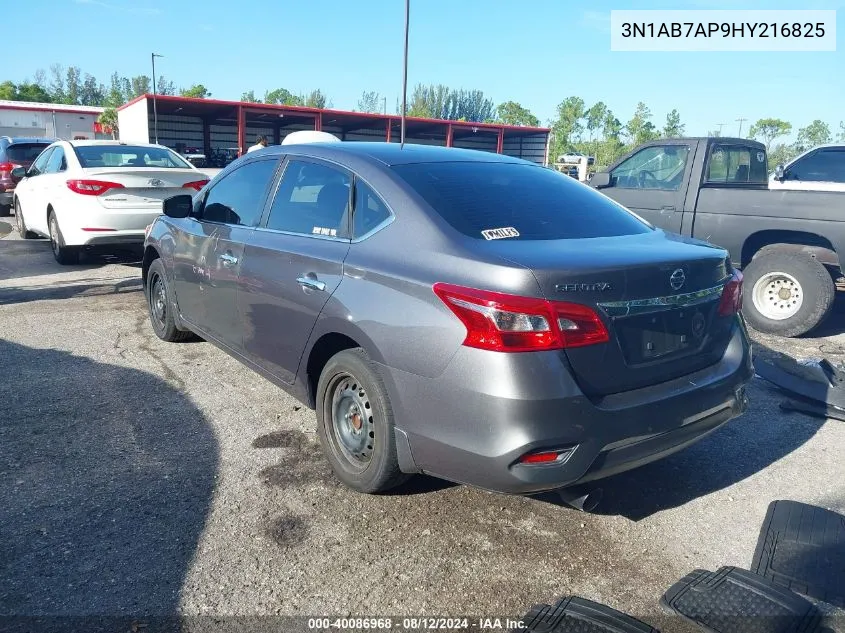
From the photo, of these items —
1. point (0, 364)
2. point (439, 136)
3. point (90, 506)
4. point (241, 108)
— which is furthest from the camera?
point (439, 136)

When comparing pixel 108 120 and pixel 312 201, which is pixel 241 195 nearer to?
pixel 312 201

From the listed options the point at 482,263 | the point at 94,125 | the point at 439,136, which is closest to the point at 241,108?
the point at 439,136

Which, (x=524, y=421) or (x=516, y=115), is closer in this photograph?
(x=524, y=421)

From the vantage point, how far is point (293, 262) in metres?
3.49

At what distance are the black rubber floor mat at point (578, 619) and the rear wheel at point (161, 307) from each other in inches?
147

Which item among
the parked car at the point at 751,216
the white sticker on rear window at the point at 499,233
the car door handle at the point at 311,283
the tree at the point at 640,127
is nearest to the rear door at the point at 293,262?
the car door handle at the point at 311,283

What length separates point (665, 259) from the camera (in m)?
2.83

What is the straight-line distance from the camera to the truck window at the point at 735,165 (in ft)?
23.3

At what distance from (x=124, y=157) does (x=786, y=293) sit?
25.9 feet

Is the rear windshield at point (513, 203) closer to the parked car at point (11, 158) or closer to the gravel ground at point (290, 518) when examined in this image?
the gravel ground at point (290, 518)

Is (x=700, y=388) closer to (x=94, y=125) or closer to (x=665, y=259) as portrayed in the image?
(x=665, y=259)

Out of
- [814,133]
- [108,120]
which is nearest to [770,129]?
[814,133]

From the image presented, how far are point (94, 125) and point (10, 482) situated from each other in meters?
69.5

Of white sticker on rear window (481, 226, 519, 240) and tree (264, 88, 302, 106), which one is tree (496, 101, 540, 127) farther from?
white sticker on rear window (481, 226, 519, 240)
